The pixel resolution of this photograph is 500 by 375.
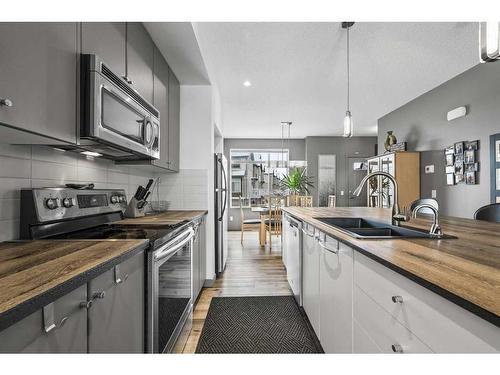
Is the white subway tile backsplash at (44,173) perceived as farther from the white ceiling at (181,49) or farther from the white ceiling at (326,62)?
the white ceiling at (326,62)

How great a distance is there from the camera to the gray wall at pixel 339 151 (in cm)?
738

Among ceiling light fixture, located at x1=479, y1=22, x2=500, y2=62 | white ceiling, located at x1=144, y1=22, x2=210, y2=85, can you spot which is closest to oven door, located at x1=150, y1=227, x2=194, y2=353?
white ceiling, located at x1=144, y1=22, x2=210, y2=85

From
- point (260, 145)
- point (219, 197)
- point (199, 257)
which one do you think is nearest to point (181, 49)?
point (219, 197)

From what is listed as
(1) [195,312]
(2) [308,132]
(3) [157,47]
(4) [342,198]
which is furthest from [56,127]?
(4) [342,198]

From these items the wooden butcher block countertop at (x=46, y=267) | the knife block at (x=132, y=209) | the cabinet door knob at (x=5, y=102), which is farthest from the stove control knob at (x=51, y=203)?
the knife block at (x=132, y=209)

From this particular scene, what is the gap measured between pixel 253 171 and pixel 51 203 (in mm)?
6570

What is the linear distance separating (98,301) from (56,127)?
26.7 inches

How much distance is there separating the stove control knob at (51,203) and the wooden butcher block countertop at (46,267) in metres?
0.22

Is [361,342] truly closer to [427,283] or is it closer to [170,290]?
[427,283]

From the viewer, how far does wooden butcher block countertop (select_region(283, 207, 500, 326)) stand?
1.85 feet

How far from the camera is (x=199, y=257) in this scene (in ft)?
8.55
